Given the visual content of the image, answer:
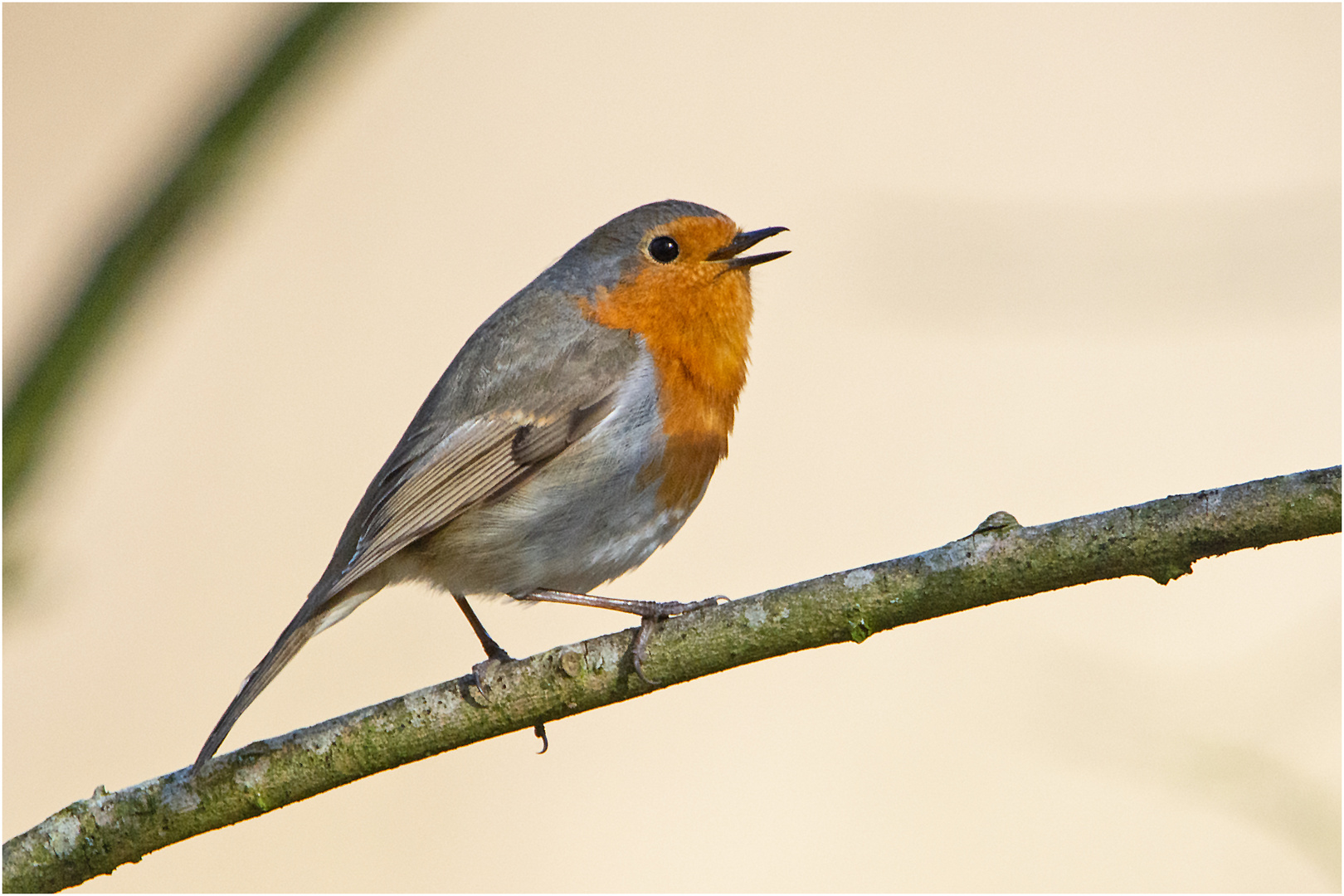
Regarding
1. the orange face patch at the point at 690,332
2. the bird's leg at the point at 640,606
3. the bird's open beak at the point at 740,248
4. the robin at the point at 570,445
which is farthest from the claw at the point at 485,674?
the bird's open beak at the point at 740,248

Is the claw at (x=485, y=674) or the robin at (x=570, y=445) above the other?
the robin at (x=570, y=445)

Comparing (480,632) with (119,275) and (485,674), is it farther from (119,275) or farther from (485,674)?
(119,275)

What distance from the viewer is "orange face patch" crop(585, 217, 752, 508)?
310 cm

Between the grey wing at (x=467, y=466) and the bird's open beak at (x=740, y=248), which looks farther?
the bird's open beak at (x=740, y=248)

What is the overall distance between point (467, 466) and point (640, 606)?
0.60 meters

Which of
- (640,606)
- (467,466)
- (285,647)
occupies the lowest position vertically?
(285,647)

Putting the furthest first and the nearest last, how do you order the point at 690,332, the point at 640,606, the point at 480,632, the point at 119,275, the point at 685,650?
the point at 480,632
the point at 690,332
the point at 640,606
the point at 685,650
the point at 119,275

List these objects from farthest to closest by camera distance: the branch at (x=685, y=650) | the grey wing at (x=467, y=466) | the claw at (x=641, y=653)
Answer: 1. the grey wing at (x=467, y=466)
2. the claw at (x=641, y=653)
3. the branch at (x=685, y=650)

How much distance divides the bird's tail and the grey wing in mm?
90

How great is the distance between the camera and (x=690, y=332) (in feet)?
10.6

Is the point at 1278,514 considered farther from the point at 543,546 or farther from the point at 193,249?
the point at 543,546

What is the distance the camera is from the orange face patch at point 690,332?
3.10 m

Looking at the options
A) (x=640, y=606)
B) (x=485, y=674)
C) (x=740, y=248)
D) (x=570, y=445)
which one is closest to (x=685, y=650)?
(x=485, y=674)

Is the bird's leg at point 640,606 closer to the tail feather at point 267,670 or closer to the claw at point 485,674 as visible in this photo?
the claw at point 485,674
